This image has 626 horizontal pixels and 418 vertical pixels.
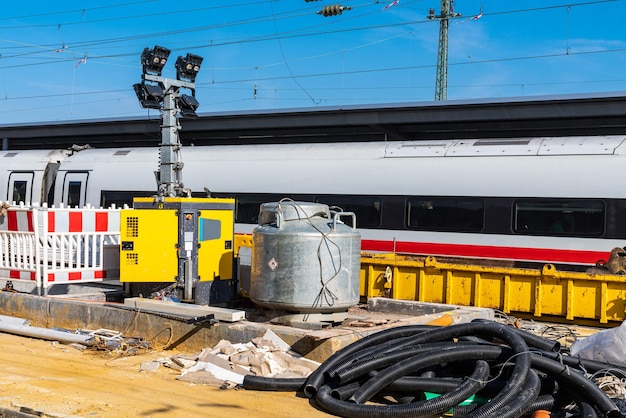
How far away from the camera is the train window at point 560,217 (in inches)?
533

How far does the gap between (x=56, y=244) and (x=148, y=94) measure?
2.86m

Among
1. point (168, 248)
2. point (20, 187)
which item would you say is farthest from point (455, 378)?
point (20, 187)

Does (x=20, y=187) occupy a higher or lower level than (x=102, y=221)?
higher

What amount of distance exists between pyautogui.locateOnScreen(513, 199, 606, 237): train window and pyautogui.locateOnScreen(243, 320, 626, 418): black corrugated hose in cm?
685

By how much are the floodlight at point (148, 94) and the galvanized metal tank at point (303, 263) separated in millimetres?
4094

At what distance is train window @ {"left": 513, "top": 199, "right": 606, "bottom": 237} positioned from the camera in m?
13.5

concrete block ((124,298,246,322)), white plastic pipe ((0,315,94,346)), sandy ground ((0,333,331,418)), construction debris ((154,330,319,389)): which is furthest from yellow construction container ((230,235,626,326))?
sandy ground ((0,333,331,418))

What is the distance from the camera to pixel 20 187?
2169 centimetres

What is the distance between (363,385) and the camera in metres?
6.55

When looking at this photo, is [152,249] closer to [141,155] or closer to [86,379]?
[86,379]

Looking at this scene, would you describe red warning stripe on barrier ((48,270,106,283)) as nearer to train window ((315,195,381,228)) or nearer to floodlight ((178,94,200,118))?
floodlight ((178,94,200,118))

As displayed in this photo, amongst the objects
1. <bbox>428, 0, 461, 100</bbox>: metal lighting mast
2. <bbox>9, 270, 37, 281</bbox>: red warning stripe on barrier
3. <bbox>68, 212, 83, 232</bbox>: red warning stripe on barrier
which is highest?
<bbox>428, 0, 461, 100</bbox>: metal lighting mast

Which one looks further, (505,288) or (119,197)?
(119,197)

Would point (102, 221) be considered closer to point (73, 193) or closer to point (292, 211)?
point (292, 211)
